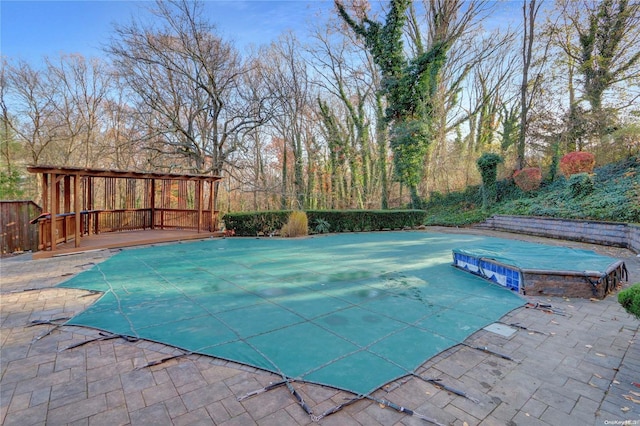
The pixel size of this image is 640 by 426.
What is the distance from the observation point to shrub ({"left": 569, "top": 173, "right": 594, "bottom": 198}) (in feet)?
35.4

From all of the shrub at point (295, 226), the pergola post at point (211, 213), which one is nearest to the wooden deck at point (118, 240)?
the pergola post at point (211, 213)

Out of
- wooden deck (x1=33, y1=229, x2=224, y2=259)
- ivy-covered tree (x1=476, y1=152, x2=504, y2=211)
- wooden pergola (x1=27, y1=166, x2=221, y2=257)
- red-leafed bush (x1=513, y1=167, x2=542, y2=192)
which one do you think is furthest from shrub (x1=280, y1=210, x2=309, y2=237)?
red-leafed bush (x1=513, y1=167, x2=542, y2=192)

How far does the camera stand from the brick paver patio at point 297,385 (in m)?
1.81

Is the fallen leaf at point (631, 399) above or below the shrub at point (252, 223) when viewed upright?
below

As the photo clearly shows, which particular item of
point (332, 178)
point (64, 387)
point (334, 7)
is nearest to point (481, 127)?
point (332, 178)

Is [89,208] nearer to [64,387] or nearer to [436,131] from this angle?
[64,387]

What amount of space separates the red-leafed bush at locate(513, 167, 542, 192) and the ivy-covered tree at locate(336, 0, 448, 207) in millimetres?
4296

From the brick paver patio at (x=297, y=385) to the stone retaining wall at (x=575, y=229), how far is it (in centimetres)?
688

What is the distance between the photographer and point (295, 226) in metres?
10.1

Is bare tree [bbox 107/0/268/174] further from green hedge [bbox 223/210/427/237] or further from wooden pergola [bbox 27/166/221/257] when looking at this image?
green hedge [bbox 223/210/427/237]

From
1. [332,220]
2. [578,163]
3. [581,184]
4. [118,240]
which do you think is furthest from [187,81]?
[578,163]

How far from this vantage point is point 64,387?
2.07 m

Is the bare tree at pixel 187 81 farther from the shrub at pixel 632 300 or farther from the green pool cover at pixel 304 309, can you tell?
the shrub at pixel 632 300

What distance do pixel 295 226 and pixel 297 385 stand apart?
8.04 metres
